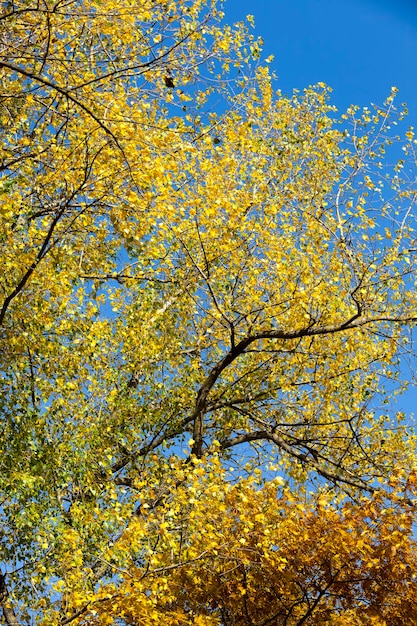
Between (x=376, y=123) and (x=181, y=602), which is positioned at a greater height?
(x=376, y=123)

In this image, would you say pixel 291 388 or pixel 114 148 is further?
pixel 291 388

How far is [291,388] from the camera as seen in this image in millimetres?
13055

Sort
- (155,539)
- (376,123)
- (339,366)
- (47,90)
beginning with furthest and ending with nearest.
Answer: (339,366) < (376,123) < (47,90) < (155,539)

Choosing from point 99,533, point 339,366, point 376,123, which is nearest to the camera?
point 99,533

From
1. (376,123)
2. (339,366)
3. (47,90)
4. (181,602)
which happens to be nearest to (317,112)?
(376,123)

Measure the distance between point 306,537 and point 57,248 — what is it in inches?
192

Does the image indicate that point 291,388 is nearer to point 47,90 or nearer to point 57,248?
point 57,248

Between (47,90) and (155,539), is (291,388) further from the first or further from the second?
(47,90)

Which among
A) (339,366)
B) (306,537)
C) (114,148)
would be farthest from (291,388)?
(114,148)

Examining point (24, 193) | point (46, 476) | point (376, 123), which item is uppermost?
point (376, 123)

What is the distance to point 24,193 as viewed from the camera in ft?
35.2

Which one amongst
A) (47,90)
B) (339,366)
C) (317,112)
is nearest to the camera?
→ (47,90)

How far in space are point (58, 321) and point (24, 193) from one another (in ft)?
6.01

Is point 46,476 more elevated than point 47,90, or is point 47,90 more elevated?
point 47,90
